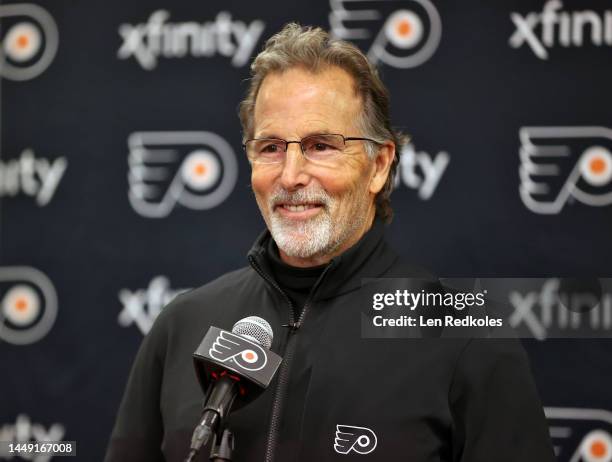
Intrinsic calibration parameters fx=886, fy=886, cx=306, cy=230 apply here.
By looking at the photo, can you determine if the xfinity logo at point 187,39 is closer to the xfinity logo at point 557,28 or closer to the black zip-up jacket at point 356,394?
the xfinity logo at point 557,28

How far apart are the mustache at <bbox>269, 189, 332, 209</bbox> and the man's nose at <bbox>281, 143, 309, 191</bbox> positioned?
0.05 feet

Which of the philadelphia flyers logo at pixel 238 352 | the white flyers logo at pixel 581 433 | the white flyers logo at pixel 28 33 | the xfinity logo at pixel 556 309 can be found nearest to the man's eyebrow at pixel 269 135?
the philadelphia flyers logo at pixel 238 352

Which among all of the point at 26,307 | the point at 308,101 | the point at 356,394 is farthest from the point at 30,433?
the point at 308,101

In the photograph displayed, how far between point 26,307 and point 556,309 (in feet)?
5.57

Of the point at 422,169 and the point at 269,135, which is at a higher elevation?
the point at 422,169

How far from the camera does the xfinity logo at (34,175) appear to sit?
296 cm

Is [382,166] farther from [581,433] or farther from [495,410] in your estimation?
[581,433]

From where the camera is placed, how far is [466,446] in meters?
1.70

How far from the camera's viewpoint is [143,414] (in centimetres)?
196

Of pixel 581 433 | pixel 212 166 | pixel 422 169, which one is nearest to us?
pixel 581 433

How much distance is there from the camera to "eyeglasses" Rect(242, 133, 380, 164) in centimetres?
186

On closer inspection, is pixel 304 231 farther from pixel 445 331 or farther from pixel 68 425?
pixel 68 425

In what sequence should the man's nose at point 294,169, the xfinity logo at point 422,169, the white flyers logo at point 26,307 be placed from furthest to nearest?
the white flyers logo at point 26,307, the xfinity logo at point 422,169, the man's nose at point 294,169

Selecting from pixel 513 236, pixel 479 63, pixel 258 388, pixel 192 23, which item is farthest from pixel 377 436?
pixel 192 23
